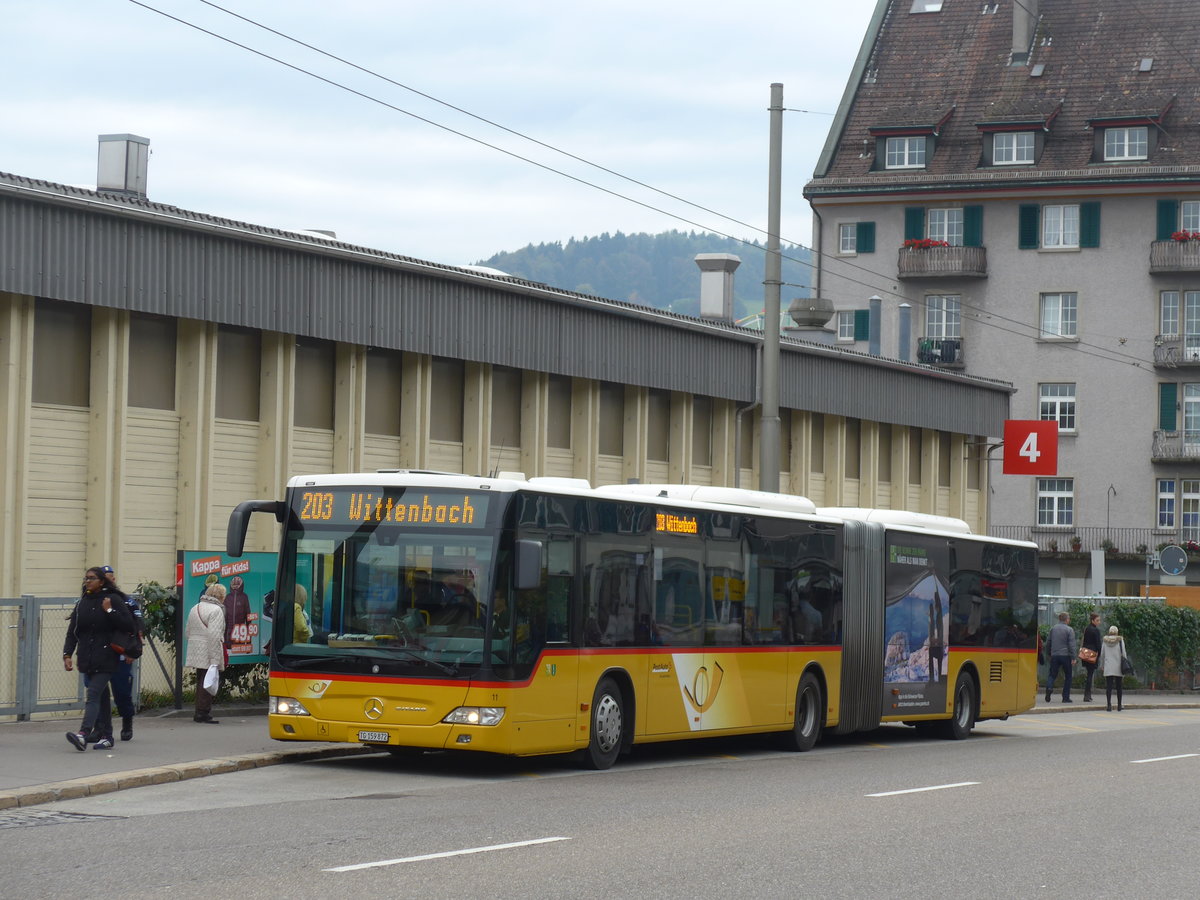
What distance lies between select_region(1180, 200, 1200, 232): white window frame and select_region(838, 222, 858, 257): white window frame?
461 inches

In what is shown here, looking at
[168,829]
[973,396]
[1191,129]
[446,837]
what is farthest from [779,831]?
[1191,129]

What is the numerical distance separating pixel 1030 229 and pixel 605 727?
5265 cm

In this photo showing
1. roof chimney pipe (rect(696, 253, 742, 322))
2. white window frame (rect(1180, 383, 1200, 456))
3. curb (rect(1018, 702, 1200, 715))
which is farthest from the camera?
white window frame (rect(1180, 383, 1200, 456))

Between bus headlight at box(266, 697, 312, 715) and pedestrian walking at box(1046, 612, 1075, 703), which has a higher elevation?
bus headlight at box(266, 697, 312, 715)

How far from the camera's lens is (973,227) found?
68.0 m

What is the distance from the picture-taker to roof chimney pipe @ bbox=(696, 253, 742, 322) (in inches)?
1567

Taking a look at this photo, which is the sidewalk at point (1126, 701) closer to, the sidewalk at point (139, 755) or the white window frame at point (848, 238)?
the sidewalk at point (139, 755)

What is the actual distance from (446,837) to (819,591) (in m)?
11.2

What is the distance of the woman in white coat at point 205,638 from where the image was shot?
779 inches

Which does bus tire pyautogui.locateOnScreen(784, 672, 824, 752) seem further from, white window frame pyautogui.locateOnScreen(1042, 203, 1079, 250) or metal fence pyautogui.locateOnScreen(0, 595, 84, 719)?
white window frame pyautogui.locateOnScreen(1042, 203, 1079, 250)

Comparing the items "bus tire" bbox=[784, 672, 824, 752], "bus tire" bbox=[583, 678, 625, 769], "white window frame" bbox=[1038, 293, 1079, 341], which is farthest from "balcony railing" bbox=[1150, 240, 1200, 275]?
"bus tire" bbox=[583, 678, 625, 769]

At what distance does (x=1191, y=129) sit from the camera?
65875 mm

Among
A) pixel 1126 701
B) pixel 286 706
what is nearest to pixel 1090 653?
pixel 1126 701

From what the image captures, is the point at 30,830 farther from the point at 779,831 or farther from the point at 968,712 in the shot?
the point at 968,712
